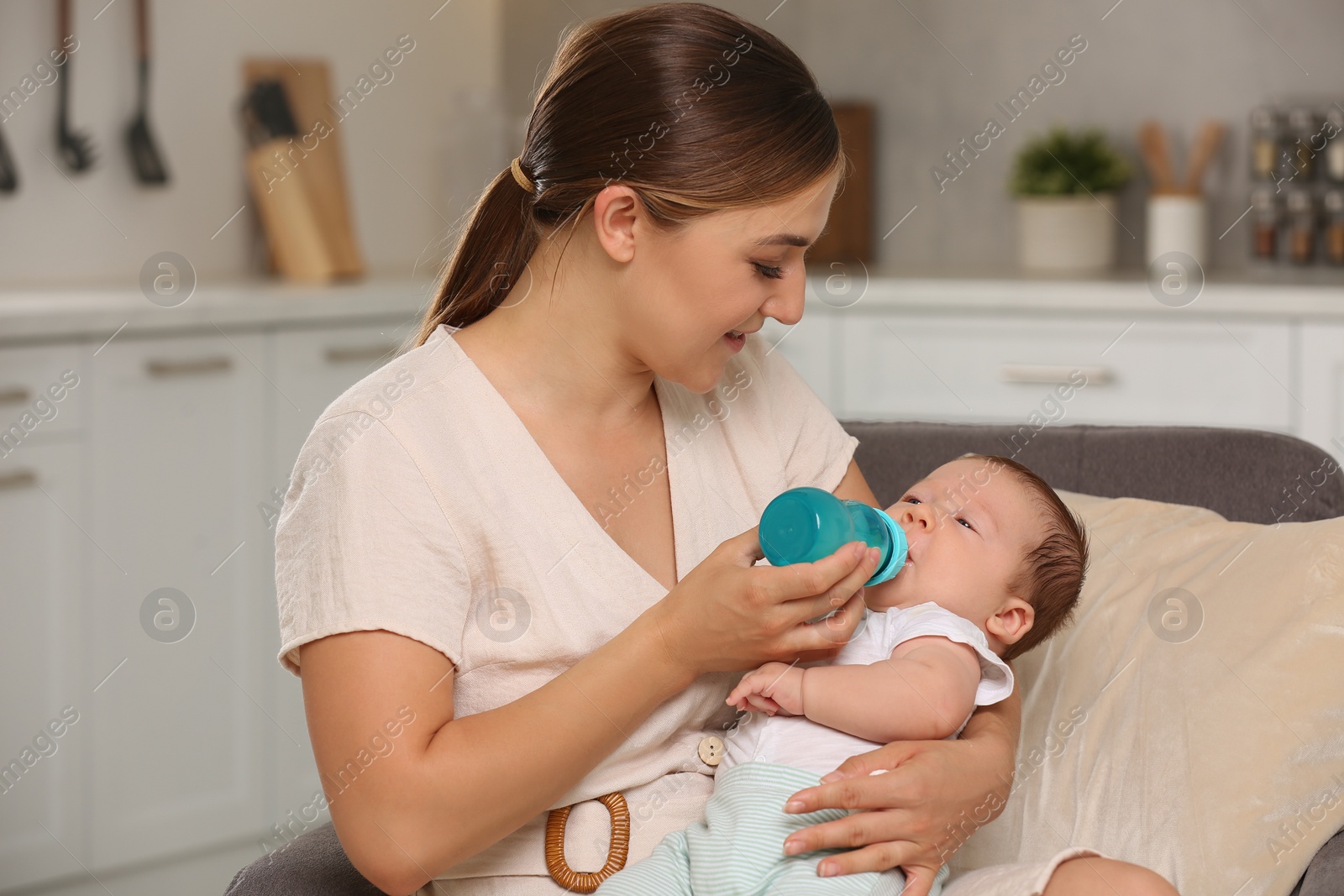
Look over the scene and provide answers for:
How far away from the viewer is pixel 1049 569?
1247 mm

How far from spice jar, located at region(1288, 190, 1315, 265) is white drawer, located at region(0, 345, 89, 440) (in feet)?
7.88

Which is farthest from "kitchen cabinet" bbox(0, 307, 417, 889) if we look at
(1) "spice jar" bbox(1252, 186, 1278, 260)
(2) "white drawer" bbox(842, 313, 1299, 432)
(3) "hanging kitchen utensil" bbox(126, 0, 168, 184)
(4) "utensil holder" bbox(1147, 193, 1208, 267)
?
(1) "spice jar" bbox(1252, 186, 1278, 260)

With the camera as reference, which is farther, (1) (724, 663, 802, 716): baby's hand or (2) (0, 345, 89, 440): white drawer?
(2) (0, 345, 89, 440): white drawer

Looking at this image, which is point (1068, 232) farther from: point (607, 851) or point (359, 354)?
point (607, 851)

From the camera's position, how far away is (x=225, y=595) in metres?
2.36

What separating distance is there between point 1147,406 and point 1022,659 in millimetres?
1334

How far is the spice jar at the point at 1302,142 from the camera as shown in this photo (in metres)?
2.78

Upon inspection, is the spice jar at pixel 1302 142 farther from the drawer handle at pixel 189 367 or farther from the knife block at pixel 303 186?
the drawer handle at pixel 189 367

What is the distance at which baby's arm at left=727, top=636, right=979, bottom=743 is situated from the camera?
3.52 ft

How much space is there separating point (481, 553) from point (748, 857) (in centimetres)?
32

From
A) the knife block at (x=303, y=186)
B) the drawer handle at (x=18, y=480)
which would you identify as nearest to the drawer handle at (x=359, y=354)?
the knife block at (x=303, y=186)

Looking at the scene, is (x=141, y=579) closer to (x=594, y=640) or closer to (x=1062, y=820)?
(x=594, y=640)

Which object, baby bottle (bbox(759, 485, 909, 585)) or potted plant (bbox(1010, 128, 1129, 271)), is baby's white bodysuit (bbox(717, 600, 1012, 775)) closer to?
baby bottle (bbox(759, 485, 909, 585))

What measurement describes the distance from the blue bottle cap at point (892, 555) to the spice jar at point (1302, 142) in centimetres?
213
